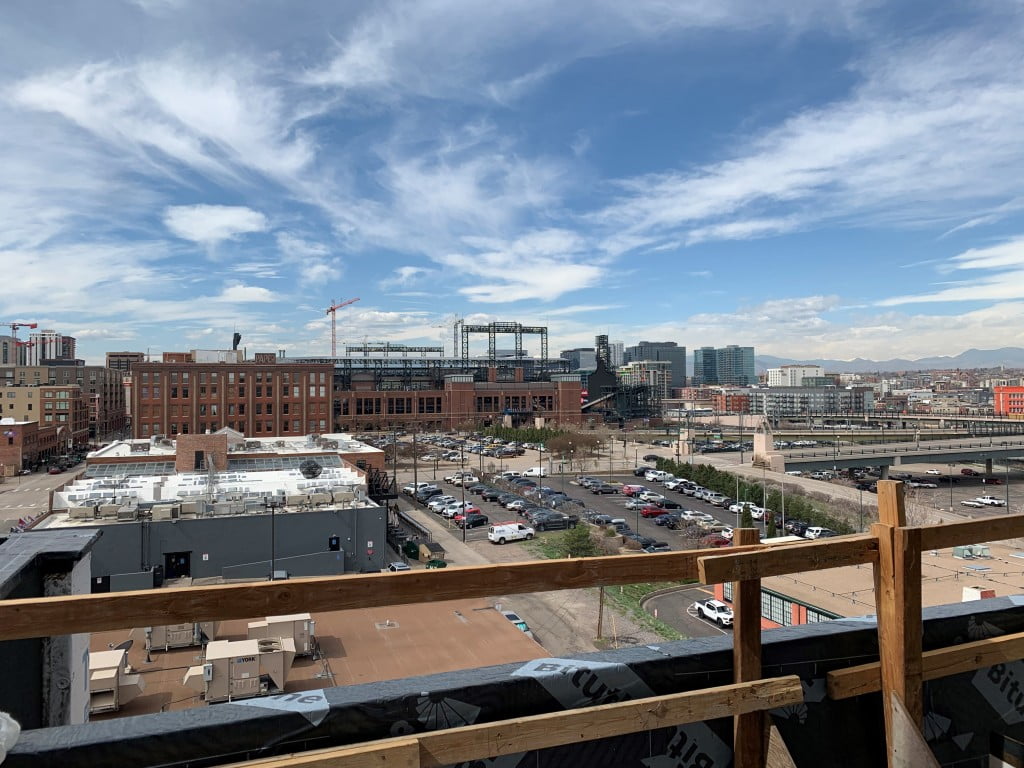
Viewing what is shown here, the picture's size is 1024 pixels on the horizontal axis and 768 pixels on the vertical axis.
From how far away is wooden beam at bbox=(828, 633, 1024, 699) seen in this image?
7.46 ft

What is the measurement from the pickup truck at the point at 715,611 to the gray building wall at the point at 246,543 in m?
9.21

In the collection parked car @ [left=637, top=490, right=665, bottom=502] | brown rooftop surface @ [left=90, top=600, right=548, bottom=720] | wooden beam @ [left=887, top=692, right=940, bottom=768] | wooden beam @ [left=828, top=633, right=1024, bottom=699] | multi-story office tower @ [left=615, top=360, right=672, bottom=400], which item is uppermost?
multi-story office tower @ [left=615, top=360, right=672, bottom=400]

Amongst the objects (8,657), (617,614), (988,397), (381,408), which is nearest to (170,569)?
(617,614)

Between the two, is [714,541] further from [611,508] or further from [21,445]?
[21,445]

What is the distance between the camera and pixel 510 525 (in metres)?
26.0

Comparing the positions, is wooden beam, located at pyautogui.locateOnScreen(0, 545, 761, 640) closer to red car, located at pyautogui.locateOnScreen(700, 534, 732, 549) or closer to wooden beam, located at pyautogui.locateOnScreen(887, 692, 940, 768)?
wooden beam, located at pyautogui.locateOnScreen(887, 692, 940, 768)

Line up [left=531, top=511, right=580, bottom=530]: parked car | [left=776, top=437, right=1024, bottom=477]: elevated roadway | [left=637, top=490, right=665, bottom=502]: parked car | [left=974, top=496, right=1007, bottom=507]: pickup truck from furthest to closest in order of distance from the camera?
[left=776, top=437, right=1024, bottom=477]: elevated roadway < [left=637, top=490, right=665, bottom=502]: parked car < [left=974, top=496, right=1007, bottom=507]: pickup truck < [left=531, top=511, right=580, bottom=530]: parked car

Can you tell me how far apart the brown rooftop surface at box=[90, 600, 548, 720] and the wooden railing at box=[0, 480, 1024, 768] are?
755cm

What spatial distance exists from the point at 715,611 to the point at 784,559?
14827 mm

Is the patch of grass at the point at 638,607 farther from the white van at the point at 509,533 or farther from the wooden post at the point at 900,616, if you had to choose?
the wooden post at the point at 900,616

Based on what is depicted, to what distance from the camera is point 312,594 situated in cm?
178

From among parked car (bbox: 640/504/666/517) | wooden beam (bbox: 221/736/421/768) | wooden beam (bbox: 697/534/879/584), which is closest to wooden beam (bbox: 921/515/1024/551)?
wooden beam (bbox: 697/534/879/584)

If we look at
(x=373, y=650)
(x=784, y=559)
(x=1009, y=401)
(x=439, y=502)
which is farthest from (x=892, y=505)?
(x=1009, y=401)

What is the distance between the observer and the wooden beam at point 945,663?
7.46 feet
